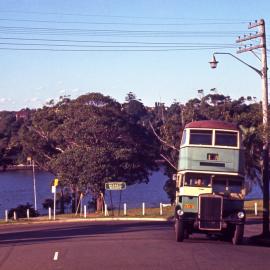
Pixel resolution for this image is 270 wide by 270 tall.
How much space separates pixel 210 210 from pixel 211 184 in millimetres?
1040

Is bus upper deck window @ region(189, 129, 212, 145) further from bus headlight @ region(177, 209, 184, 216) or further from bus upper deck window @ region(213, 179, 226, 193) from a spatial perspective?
bus headlight @ region(177, 209, 184, 216)

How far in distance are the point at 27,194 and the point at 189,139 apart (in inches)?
2276

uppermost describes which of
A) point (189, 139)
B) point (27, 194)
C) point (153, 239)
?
point (189, 139)

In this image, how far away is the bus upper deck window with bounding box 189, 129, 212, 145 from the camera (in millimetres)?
24469

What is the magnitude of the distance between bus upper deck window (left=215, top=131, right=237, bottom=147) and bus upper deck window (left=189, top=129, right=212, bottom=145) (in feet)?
0.97

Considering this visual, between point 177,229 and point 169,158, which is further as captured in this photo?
point 169,158

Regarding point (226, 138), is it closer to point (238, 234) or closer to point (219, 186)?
point (219, 186)

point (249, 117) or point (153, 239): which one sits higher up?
point (249, 117)

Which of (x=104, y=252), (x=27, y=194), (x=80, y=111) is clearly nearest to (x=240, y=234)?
(x=104, y=252)

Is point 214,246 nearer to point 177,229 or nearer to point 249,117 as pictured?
point 177,229

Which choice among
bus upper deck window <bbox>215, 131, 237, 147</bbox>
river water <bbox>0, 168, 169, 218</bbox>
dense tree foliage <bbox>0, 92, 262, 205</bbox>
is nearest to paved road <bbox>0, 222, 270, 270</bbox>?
bus upper deck window <bbox>215, 131, 237, 147</bbox>

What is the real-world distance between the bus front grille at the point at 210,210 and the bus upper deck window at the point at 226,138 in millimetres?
2185

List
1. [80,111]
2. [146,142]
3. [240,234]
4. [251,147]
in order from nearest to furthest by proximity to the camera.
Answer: [240,234]
[251,147]
[80,111]
[146,142]

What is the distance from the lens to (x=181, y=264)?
16531 mm
